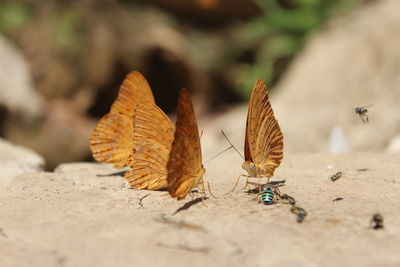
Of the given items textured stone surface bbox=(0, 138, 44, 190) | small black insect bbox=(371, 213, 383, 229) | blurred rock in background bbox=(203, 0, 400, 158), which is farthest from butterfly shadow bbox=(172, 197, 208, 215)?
blurred rock in background bbox=(203, 0, 400, 158)

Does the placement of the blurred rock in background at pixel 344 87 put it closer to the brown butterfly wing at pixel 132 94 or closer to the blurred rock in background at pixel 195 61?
the blurred rock in background at pixel 195 61

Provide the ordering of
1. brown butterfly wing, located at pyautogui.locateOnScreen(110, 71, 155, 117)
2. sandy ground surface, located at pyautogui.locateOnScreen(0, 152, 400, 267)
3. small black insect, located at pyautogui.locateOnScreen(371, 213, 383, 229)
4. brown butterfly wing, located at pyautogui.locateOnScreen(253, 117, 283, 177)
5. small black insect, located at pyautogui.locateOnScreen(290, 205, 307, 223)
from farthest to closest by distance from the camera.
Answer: brown butterfly wing, located at pyautogui.locateOnScreen(110, 71, 155, 117), brown butterfly wing, located at pyautogui.locateOnScreen(253, 117, 283, 177), small black insect, located at pyautogui.locateOnScreen(290, 205, 307, 223), small black insect, located at pyautogui.locateOnScreen(371, 213, 383, 229), sandy ground surface, located at pyautogui.locateOnScreen(0, 152, 400, 267)

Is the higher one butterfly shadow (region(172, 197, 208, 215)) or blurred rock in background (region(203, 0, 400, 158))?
blurred rock in background (region(203, 0, 400, 158))

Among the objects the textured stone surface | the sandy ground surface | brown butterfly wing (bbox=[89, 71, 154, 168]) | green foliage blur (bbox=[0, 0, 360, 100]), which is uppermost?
green foliage blur (bbox=[0, 0, 360, 100])

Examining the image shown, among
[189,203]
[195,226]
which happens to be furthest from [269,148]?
[195,226]

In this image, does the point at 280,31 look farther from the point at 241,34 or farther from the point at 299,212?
the point at 299,212

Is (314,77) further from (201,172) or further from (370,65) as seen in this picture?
(201,172)

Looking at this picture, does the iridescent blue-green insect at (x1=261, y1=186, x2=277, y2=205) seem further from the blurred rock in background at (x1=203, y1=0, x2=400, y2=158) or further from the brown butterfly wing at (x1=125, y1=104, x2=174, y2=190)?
the blurred rock in background at (x1=203, y1=0, x2=400, y2=158)
